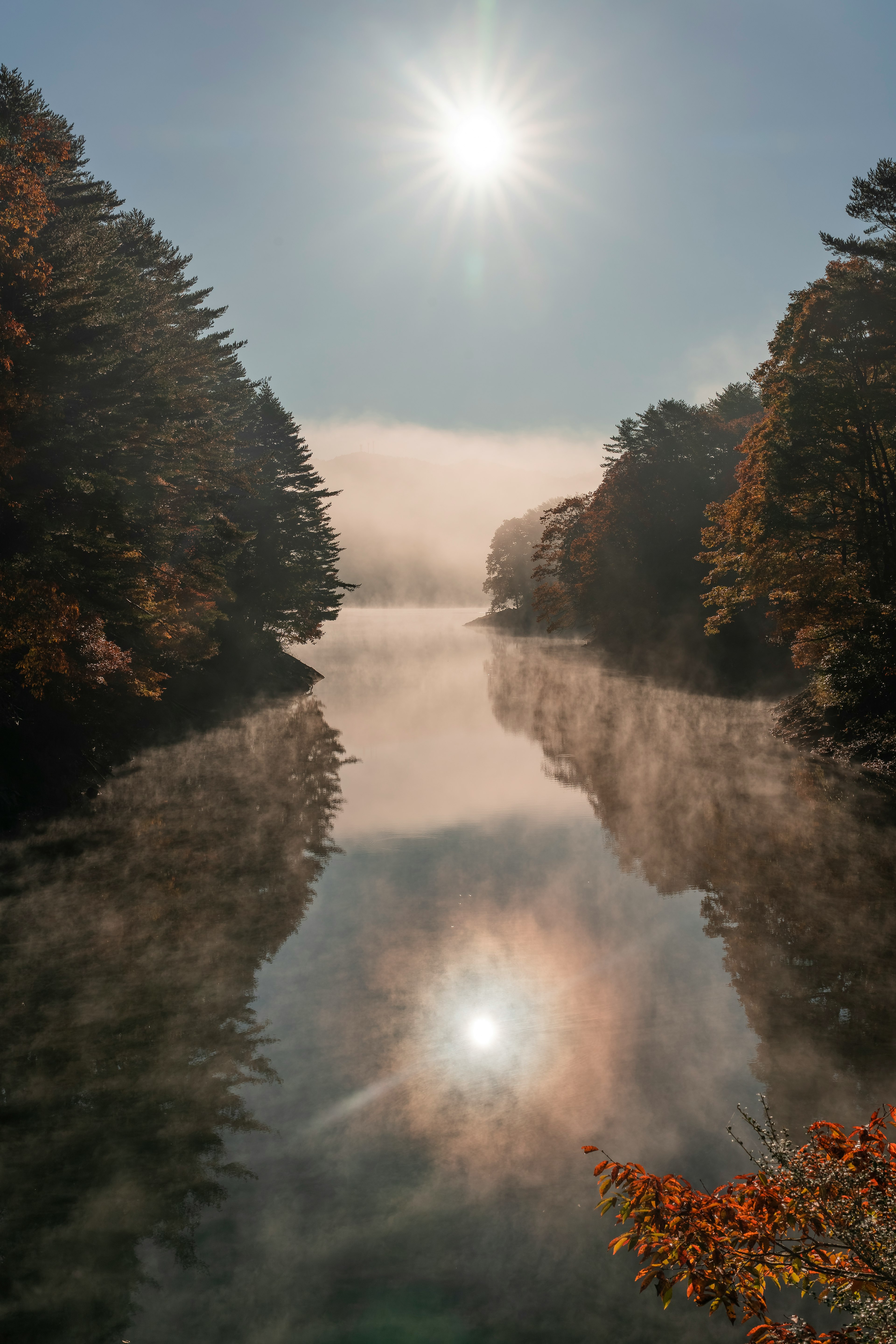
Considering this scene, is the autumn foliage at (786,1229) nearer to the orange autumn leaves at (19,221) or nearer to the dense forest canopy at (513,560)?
the orange autumn leaves at (19,221)

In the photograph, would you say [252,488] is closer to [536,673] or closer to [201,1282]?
[536,673]

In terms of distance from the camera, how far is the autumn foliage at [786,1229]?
2660mm

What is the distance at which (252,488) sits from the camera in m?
35.3

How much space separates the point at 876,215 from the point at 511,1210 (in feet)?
80.0

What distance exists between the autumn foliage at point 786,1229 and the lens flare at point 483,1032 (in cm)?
361

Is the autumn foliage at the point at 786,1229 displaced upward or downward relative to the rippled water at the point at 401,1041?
upward

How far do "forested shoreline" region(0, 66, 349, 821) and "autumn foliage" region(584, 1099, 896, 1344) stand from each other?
14320 mm

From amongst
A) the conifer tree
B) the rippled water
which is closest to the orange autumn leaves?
the rippled water

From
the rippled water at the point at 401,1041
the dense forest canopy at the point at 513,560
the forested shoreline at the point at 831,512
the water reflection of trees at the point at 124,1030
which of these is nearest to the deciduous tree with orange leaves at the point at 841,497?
the forested shoreline at the point at 831,512

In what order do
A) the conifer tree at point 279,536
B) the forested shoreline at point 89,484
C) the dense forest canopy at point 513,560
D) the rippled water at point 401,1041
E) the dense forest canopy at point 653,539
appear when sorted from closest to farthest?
the rippled water at point 401,1041 < the forested shoreline at point 89,484 < the conifer tree at point 279,536 < the dense forest canopy at point 653,539 < the dense forest canopy at point 513,560

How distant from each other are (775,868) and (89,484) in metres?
15.9

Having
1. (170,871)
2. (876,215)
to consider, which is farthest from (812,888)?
(876,215)

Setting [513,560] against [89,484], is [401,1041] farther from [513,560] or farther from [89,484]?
[513,560]

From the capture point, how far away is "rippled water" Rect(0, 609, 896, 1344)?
4.16 m
